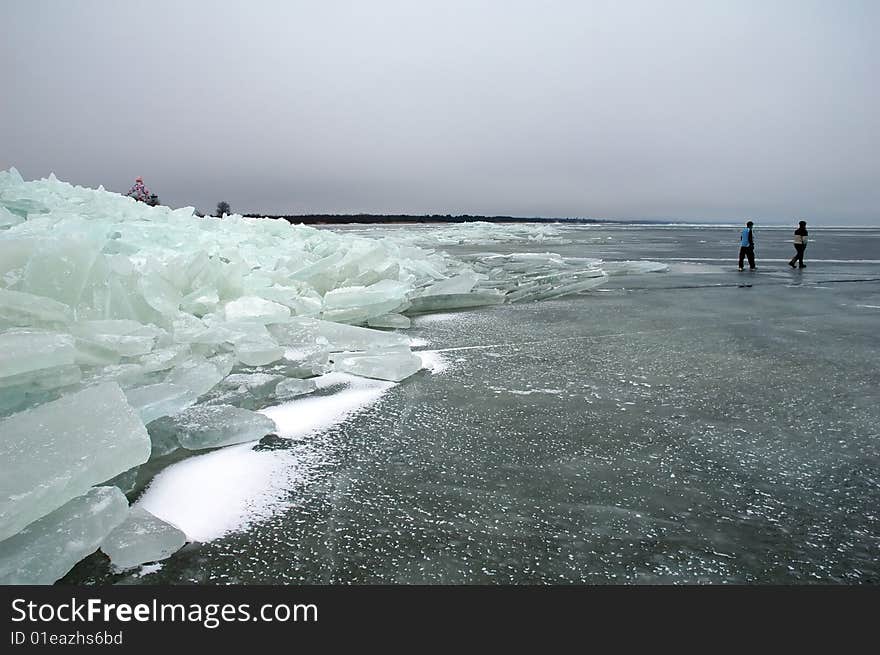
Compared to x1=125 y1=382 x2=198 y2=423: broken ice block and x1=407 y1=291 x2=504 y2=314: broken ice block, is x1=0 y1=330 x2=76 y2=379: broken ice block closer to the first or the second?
x1=125 y1=382 x2=198 y2=423: broken ice block

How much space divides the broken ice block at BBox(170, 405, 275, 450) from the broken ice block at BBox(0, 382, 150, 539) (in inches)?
13.1

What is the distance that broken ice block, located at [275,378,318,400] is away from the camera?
258 centimetres

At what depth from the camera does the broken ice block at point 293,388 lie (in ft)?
8.47

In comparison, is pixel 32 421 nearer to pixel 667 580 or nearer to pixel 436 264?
pixel 667 580

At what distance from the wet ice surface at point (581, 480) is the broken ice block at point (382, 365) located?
82 mm

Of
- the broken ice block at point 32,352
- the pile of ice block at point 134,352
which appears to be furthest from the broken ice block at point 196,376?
the broken ice block at point 32,352

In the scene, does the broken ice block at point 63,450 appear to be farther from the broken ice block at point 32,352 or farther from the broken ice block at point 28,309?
the broken ice block at point 28,309

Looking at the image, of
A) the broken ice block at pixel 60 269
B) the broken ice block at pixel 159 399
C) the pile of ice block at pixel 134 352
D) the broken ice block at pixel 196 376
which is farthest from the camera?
the broken ice block at pixel 60 269

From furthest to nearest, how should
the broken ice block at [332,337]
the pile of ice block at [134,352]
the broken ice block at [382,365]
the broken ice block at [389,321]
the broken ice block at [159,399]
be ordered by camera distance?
the broken ice block at [389,321]
the broken ice block at [332,337]
the broken ice block at [382,365]
the broken ice block at [159,399]
the pile of ice block at [134,352]

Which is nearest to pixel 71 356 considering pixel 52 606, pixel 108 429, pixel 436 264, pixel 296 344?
pixel 108 429

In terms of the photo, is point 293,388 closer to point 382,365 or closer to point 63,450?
point 382,365

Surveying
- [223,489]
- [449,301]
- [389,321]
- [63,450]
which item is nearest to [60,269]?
[63,450]

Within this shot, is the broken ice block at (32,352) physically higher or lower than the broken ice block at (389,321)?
higher

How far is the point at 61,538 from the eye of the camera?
4.20ft
